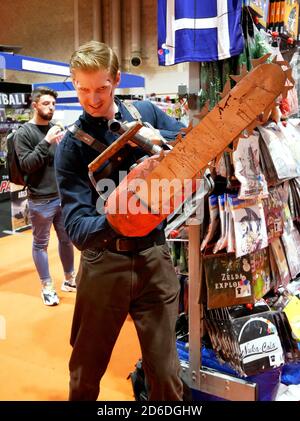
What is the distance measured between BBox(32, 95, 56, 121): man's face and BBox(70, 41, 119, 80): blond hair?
2.01 meters

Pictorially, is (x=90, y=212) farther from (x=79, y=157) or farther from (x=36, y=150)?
(x=36, y=150)

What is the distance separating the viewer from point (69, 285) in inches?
147

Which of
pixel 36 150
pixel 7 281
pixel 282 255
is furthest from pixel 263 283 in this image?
pixel 7 281

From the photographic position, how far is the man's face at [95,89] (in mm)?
1271

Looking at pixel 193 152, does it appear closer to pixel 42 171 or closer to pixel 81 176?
pixel 81 176

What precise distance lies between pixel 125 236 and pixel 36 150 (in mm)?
1977

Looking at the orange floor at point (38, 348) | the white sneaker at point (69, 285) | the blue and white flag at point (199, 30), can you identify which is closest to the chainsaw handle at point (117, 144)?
the blue and white flag at point (199, 30)

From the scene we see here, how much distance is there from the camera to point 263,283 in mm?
2127

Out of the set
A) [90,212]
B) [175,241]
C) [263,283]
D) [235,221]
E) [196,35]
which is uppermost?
[196,35]

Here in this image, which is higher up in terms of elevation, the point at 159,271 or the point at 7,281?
the point at 159,271

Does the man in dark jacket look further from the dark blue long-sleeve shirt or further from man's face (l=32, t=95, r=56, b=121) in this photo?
the dark blue long-sleeve shirt

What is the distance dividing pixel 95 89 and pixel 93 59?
0.09m
